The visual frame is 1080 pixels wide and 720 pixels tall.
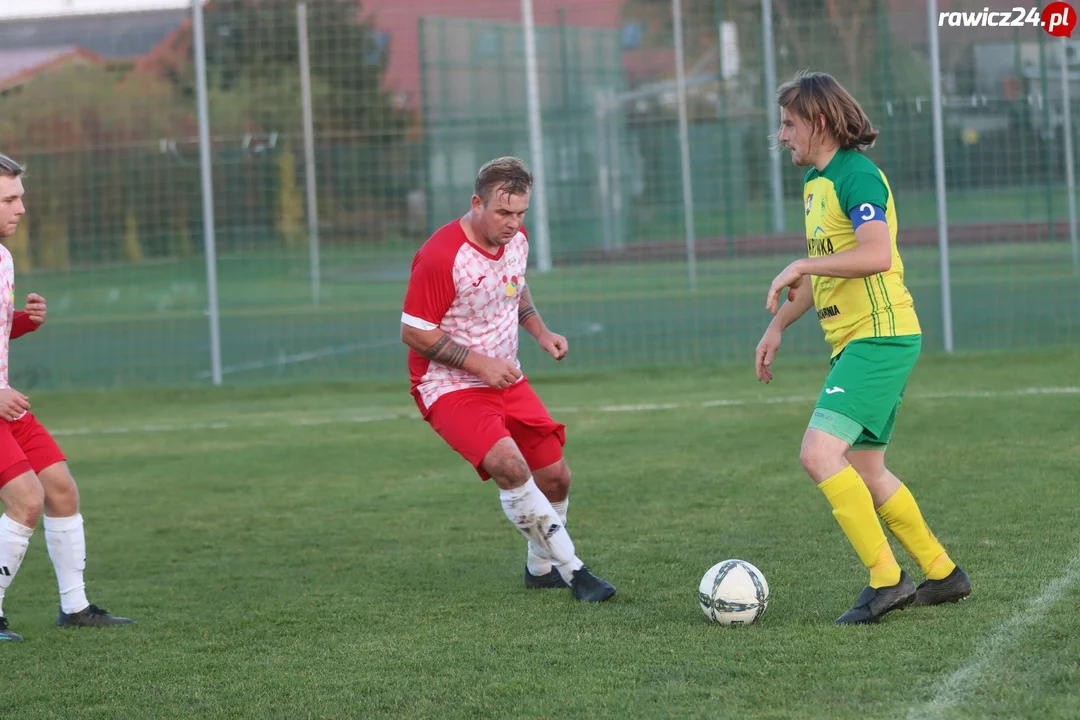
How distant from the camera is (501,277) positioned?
5855 millimetres

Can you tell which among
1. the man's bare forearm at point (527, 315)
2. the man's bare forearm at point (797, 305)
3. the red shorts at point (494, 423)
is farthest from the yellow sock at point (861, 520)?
the man's bare forearm at point (527, 315)

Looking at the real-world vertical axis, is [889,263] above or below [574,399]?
above

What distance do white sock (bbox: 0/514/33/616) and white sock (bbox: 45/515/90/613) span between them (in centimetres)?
12

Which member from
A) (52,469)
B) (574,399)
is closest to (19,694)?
(52,469)

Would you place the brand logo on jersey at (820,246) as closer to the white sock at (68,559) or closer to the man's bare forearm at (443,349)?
the man's bare forearm at (443,349)

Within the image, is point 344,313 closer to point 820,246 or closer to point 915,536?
point 820,246

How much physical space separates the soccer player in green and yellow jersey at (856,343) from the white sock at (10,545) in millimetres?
3061

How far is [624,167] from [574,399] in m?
3.14

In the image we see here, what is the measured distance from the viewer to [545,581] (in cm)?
589

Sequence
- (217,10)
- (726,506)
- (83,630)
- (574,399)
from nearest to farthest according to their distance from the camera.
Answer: (83,630) < (726,506) < (574,399) < (217,10)

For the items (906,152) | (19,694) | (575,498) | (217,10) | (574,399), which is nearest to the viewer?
(19,694)

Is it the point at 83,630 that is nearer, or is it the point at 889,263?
the point at 889,263

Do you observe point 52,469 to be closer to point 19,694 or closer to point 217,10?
point 19,694

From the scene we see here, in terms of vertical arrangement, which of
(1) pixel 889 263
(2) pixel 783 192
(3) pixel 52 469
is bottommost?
(3) pixel 52 469
